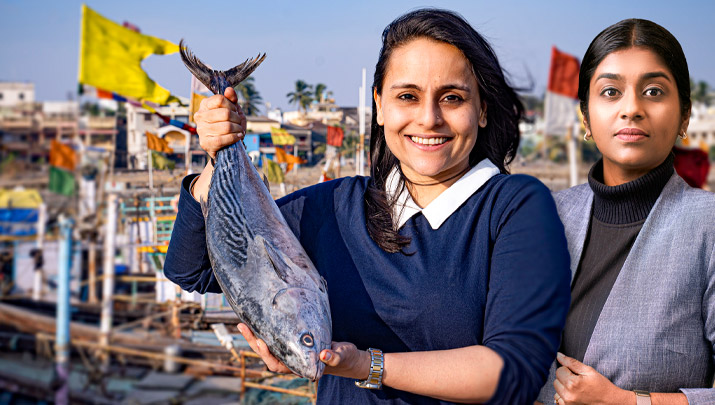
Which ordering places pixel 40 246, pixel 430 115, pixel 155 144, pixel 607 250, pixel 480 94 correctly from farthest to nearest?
pixel 40 246
pixel 155 144
pixel 607 250
pixel 480 94
pixel 430 115

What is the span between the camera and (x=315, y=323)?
1412mm

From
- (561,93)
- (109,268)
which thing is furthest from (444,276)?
(109,268)

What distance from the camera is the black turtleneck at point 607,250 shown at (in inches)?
71.3

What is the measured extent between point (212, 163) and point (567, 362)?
1.27 meters

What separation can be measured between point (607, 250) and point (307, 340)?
1106 millimetres

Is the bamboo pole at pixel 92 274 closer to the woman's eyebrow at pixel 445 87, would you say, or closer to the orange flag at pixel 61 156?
the orange flag at pixel 61 156

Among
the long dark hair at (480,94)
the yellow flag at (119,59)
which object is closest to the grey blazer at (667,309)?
the long dark hair at (480,94)

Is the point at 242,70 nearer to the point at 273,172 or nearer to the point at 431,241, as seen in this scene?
the point at 431,241

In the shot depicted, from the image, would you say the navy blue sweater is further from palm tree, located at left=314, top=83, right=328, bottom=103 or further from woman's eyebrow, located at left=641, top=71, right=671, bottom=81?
palm tree, located at left=314, top=83, right=328, bottom=103

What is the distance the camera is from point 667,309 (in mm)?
1671

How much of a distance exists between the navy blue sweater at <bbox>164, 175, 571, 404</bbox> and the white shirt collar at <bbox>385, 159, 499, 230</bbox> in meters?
0.02

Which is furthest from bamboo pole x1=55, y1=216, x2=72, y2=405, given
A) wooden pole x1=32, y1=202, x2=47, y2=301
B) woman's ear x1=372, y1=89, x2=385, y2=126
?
woman's ear x1=372, y1=89, x2=385, y2=126

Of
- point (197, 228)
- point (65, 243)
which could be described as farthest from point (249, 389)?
point (197, 228)

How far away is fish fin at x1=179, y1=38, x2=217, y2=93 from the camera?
69.0 inches
